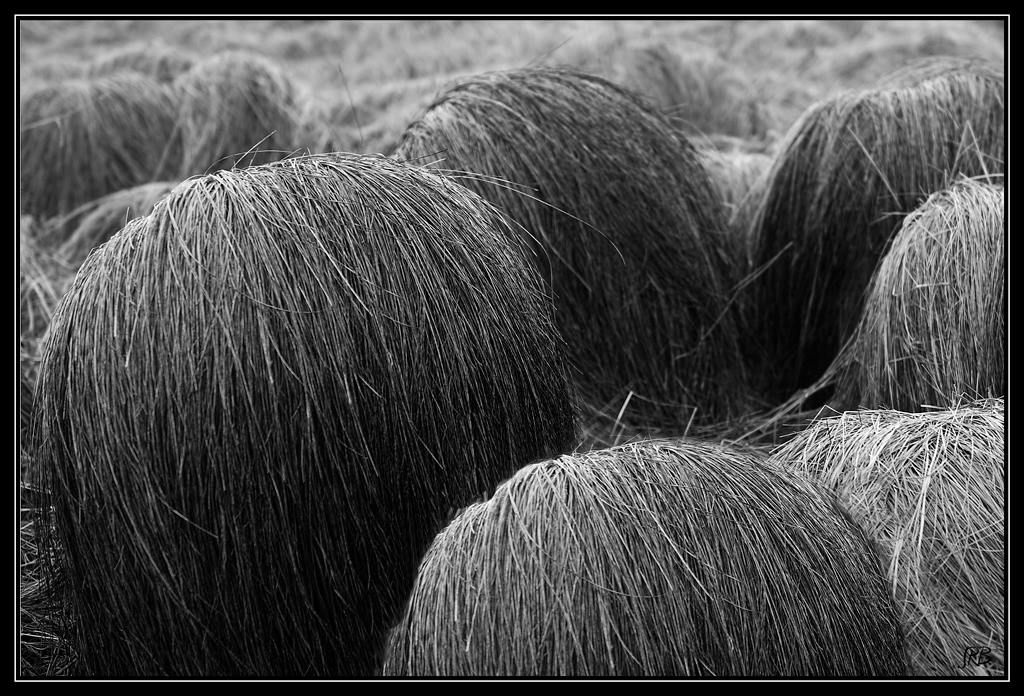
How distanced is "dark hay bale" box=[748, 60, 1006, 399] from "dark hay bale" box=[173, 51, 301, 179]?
2.20 metres

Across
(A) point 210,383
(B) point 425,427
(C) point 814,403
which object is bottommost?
(C) point 814,403

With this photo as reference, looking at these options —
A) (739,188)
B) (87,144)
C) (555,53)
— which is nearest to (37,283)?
(87,144)

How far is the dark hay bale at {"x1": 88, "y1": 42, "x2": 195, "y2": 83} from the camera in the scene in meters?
5.43

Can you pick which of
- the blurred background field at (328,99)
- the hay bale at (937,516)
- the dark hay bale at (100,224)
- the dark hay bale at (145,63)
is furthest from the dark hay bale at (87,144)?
the hay bale at (937,516)

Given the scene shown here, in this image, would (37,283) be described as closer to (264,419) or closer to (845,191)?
(264,419)

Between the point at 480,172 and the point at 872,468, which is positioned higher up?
the point at 480,172

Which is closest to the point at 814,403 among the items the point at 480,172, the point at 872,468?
the point at 872,468

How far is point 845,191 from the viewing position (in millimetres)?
2789

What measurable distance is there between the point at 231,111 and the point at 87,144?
623mm

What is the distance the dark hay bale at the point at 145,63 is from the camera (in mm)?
5434

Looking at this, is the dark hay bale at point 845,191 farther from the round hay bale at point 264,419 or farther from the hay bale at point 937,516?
the round hay bale at point 264,419

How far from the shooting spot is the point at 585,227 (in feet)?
8.23

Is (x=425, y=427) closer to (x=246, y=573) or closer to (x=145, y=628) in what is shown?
(x=246, y=573)

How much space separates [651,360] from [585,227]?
1.27 feet
